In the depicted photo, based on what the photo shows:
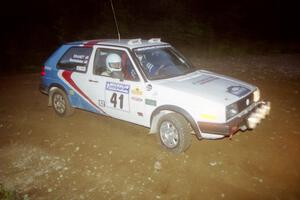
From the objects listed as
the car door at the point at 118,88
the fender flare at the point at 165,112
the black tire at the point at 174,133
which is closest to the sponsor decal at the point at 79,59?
the car door at the point at 118,88

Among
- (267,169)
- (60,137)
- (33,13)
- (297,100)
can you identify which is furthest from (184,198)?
(33,13)

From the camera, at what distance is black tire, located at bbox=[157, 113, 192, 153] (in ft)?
16.6

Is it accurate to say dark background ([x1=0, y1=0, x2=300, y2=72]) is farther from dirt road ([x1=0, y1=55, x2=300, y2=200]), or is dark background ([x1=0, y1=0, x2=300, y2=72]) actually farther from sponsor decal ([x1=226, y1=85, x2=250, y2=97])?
sponsor decal ([x1=226, y1=85, x2=250, y2=97])

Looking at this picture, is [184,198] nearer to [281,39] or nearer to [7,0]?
[281,39]

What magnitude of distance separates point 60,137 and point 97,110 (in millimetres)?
993

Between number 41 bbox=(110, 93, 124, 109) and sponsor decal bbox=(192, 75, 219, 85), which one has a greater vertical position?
sponsor decal bbox=(192, 75, 219, 85)

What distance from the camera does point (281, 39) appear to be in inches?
799

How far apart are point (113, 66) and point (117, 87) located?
437 mm

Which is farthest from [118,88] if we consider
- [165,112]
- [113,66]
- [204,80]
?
[204,80]

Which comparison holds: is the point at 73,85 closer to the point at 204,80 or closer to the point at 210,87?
the point at 204,80

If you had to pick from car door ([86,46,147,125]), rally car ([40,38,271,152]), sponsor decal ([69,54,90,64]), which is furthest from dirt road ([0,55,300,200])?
sponsor decal ([69,54,90,64])

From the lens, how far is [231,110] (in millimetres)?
4797

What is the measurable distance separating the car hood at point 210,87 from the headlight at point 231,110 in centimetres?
8

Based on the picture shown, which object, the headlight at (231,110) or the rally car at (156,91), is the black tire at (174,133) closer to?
the rally car at (156,91)
